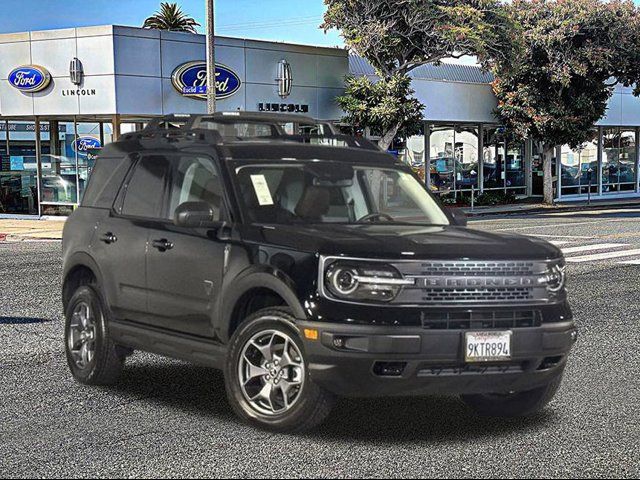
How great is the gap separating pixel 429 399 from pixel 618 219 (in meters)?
24.7

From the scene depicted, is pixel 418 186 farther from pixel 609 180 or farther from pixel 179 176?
pixel 609 180

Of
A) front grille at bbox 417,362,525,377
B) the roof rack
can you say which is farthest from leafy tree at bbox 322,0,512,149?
front grille at bbox 417,362,525,377

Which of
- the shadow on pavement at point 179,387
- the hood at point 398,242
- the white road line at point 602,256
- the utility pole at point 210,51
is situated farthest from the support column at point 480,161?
the hood at point 398,242

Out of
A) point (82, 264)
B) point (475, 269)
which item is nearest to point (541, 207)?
point (82, 264)

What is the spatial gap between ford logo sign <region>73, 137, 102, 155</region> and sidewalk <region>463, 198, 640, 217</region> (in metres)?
13.1

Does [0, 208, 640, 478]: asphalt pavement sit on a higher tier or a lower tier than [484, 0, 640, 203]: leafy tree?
lower

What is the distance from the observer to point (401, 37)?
31.4 metres

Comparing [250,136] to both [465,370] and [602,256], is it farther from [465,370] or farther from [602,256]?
[602,256]

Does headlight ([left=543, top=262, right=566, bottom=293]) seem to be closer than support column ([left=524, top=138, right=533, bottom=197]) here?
Yes

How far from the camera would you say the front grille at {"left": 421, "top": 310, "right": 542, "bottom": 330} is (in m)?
5.62

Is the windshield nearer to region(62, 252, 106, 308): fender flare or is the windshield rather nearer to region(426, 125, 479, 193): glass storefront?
region(62, 252, 106, 308): fender flare

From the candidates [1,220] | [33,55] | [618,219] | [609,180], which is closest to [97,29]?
[33,55]

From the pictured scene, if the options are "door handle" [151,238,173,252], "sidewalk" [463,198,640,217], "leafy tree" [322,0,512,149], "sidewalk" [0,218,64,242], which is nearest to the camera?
"door handle" [151,238,173,252]

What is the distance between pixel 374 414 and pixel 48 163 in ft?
83.6
